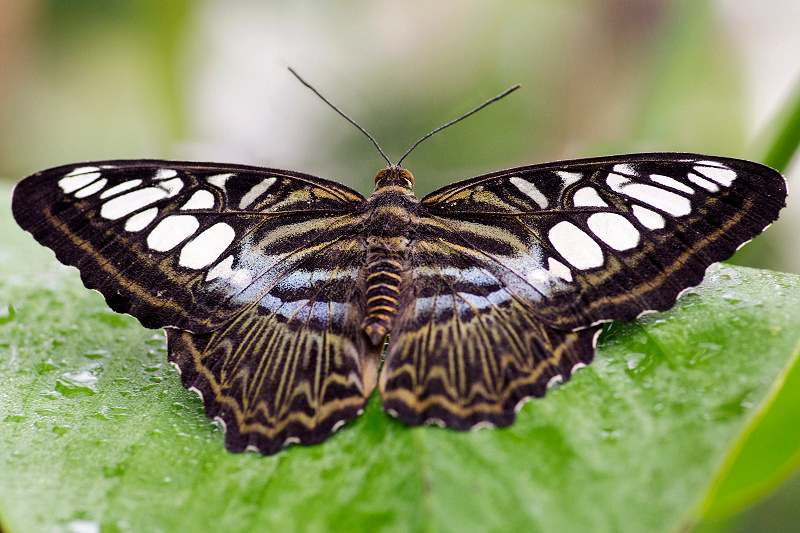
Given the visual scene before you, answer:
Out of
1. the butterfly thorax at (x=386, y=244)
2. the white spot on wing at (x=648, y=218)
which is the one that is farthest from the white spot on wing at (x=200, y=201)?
the white spot on wing at (x=648, y=218)

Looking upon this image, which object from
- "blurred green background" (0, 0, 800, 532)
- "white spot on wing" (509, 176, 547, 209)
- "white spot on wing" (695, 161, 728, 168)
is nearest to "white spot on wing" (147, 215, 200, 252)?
"white spot on wing" (509, 176, 547, 209)

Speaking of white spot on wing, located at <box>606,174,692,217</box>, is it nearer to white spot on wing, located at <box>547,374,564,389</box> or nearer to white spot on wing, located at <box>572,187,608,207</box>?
white spot on wing, located at <box>572,187,608,207</box>


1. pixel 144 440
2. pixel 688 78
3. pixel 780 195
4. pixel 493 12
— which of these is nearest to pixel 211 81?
pixel 493 12

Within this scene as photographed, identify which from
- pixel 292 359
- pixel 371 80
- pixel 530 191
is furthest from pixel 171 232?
pixel 371 80

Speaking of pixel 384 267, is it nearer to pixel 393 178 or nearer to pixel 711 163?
Answer: pixel 393 178

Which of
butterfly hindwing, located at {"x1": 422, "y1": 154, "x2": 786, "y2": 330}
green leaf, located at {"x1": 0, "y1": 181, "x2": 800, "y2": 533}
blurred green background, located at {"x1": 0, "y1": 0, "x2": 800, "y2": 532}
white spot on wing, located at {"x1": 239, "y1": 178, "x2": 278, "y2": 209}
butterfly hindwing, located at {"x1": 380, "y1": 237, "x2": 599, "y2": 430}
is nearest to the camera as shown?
green leaf, located at {"x1": 0, "y1": 181, "x2": 800, "y2": 533}

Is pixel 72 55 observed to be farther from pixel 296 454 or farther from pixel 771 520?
pixel 771 520
